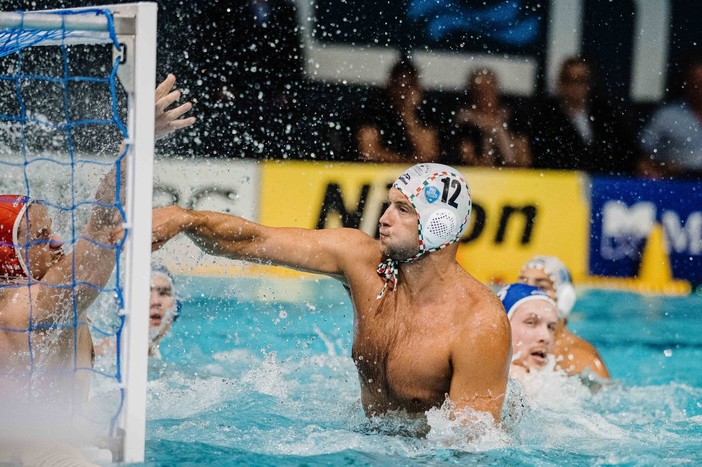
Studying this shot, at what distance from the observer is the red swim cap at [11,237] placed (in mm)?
3350

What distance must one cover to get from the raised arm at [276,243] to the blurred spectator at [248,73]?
4155 millimetres

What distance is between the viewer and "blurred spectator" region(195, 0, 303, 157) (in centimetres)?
791

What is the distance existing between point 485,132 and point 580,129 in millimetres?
834

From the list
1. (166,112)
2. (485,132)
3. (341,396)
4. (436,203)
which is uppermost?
(485,132)

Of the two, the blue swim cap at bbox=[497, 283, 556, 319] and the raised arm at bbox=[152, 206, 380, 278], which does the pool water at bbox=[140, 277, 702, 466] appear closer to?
the blue swim cap at bbox=[497, 283, 556, 319]

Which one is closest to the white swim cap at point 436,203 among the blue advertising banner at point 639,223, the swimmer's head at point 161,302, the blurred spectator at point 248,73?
the swimmer's head at point 161,302

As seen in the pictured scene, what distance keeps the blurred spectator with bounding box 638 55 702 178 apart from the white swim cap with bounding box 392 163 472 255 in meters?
5.36

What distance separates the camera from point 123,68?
114 inches

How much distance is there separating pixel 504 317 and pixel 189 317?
3609 mm

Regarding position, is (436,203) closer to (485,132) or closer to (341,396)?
(341,396)

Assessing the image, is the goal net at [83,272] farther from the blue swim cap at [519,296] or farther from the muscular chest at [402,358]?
the blue swim cap at [519,296]

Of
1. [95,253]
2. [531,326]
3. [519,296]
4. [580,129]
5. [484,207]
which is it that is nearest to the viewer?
[95,253]

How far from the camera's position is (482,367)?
11.5 ft

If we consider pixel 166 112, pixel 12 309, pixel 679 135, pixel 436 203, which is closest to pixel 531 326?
pixel 436 203
